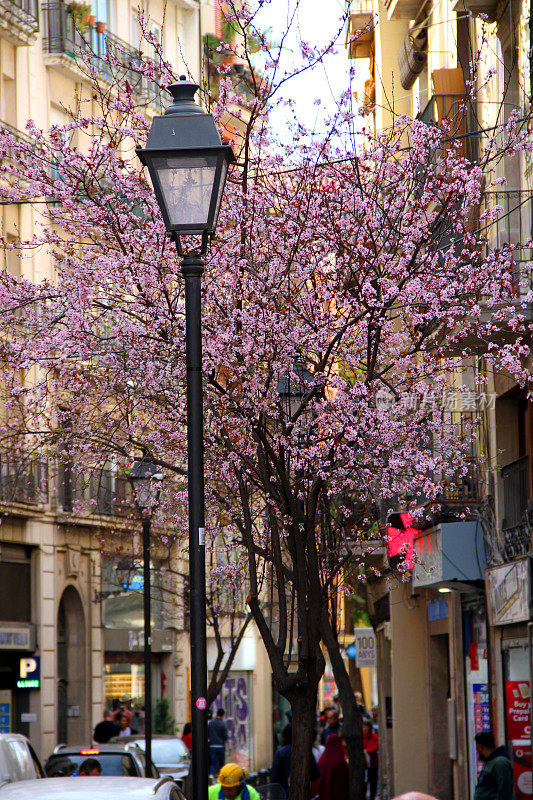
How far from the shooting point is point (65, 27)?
37.6m

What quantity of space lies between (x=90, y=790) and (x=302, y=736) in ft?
22.2

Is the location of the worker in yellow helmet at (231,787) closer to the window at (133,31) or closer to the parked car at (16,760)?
the parked car at (16,760)

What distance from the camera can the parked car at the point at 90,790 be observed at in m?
7.42

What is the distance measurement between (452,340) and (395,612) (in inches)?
547

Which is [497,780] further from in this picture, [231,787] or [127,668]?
[127,668]

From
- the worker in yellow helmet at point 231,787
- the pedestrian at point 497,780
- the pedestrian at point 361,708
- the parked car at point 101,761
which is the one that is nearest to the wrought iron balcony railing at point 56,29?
the pedestrian at point 361,708

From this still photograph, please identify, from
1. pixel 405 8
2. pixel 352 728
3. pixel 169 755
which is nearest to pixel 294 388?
pixel 352 728

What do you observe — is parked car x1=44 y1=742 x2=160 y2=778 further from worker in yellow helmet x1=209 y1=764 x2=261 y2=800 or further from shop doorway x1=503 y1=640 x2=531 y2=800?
worker in yellow helmet x1=209 y1=764 x2=261 y2=800

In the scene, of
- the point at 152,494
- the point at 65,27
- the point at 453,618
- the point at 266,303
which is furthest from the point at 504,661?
the point at 65,27

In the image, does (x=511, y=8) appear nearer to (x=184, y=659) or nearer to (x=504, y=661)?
(x=504, y=661)

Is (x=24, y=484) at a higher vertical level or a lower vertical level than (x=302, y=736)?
higher

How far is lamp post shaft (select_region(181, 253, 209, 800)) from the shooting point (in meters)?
8.26

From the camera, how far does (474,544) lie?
812 inches

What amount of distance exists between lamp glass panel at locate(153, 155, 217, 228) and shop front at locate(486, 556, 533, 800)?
961 cm
